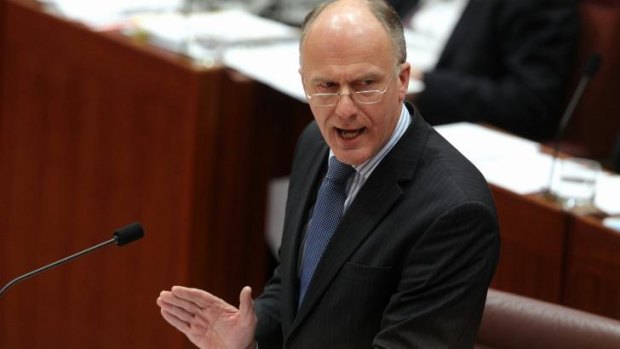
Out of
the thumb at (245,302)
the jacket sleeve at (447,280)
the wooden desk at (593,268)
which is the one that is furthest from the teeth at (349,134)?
the wooden desk at (593,268)

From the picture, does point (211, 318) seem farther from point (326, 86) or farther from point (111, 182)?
point (111, 182)

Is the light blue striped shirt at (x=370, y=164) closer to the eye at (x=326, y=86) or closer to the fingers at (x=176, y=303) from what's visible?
the eye at (x=326, y=86)

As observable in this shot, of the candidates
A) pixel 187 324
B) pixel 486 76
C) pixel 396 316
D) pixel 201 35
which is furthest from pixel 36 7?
pixel 396 316

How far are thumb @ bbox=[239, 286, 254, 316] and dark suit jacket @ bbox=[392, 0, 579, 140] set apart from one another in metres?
2.18

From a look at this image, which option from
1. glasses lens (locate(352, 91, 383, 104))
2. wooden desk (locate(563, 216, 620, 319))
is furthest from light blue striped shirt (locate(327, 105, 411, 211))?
wooden desk (locate(563, 216, 620, 319))

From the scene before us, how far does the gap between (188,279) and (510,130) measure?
4.74 feet

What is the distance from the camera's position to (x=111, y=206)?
3975 millimetres

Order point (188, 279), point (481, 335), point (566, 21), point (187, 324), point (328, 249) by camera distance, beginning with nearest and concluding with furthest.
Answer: point (328, 249) < point (187, 324) < point (481, 335) < point (188, 279) < point (566, 21)

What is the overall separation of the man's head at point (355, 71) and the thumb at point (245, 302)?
0.34 m

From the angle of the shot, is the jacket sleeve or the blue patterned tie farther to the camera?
the blue patterned tie

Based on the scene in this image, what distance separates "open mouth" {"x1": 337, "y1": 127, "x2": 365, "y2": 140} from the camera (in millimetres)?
2191

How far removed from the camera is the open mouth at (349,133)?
7.19 ft

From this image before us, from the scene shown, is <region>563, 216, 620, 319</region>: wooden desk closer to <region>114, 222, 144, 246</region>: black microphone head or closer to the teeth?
the teeth

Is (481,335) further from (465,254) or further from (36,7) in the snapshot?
(36,7)
